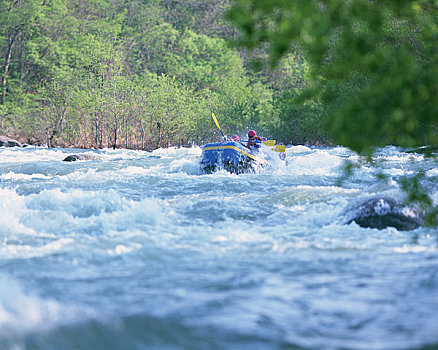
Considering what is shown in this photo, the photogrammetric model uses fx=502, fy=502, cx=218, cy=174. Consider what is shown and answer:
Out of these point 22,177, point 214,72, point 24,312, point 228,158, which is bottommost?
point 24,312

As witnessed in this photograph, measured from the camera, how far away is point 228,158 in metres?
12.6

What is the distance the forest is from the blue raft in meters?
3.19

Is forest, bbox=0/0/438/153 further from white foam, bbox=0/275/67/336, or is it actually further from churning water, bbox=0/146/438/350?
white foam, bbox=0/275/67/336

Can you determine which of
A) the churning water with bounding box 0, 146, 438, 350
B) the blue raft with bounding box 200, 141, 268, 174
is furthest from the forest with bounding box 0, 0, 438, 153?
the blue raft with bounding box 200, 141, 268, 174

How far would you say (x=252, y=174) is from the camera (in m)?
12.8

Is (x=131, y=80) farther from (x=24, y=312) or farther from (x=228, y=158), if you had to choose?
(x=24, y=312)

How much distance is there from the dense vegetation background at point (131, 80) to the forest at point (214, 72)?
3.5 inches

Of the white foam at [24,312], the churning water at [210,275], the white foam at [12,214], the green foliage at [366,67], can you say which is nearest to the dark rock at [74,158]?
the white foam at [12,214]

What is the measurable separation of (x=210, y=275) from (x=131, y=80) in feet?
106

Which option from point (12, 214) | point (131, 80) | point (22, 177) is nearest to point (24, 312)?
point (12, 214)

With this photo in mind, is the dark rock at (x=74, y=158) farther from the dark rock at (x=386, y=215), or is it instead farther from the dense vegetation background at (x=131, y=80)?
the dark rock at (x=386, y=215)

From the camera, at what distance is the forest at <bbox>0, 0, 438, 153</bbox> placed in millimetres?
2877

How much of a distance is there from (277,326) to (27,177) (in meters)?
10.3

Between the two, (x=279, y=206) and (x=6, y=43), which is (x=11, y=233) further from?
(x=6, y=43)
